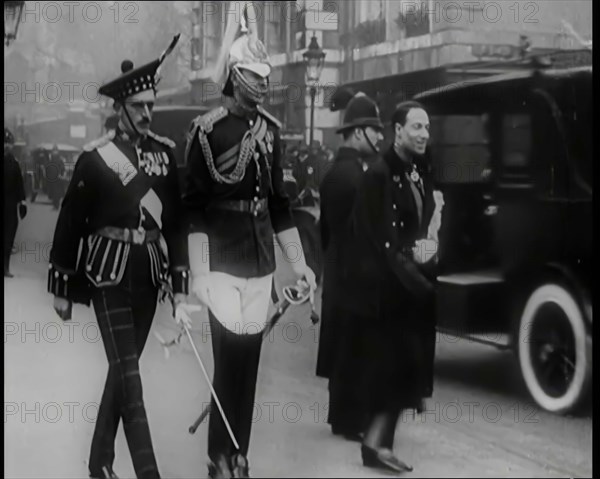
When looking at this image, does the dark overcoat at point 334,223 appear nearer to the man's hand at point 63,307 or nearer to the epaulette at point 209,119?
the epaulette at point 209,119

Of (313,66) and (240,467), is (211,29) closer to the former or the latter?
(313,66)

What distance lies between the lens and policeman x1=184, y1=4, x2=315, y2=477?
12.9 feet

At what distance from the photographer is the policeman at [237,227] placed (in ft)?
12.9

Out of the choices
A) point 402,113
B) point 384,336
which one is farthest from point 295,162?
point 384,336

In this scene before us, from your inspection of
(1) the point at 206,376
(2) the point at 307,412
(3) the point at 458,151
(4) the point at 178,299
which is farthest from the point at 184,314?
(3) the point at 458,151

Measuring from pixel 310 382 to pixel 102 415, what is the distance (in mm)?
852

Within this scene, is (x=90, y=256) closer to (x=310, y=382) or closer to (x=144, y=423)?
(x=144, y=423)

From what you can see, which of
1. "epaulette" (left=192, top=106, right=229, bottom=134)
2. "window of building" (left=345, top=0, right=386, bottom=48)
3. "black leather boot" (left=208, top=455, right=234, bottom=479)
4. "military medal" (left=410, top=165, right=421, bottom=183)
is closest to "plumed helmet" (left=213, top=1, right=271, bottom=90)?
"epaulette" (left=192, top=106, right=229, bottom=134)

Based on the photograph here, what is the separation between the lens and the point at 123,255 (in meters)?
3.97

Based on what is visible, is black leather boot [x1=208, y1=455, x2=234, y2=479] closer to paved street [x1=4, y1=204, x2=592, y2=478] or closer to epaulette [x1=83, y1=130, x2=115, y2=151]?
paved street [x1=4, y1=204, x2=592, y2=478]

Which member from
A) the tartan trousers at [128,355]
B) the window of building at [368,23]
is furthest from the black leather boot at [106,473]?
the window of building at [368,23]

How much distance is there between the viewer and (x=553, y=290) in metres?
3.97

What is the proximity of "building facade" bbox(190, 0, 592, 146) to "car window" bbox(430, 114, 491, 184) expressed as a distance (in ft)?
0.56

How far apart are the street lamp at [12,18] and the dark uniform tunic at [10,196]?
49 cm
